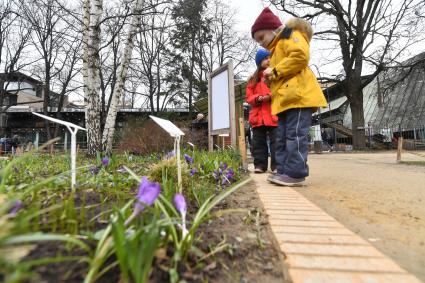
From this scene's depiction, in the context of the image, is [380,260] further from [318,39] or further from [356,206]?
[318,39]

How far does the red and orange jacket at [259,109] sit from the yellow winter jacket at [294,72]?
985 mm

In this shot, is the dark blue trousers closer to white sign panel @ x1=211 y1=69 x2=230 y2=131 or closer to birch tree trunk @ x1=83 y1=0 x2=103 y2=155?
white sign panel @ x1=211 y1=69 x2=230 y2=131

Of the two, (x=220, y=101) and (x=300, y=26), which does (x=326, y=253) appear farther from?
(x=220, y=101)

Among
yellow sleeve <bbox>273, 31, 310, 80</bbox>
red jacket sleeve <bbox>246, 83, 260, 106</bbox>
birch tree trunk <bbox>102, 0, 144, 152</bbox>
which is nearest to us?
yellow sleeve <bbox>273, 31, 310, 80</bbox>

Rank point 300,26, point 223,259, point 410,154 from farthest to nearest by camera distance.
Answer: point 410,154 < point 300,26 < point 223,259

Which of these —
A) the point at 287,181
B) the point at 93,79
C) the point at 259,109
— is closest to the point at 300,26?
the point at 259,109

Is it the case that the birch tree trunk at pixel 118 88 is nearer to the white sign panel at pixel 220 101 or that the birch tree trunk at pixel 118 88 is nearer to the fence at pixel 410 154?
the white sign panel at pixel 220 101

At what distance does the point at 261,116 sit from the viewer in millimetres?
4164

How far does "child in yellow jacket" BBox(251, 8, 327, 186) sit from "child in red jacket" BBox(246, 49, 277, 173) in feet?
3.25

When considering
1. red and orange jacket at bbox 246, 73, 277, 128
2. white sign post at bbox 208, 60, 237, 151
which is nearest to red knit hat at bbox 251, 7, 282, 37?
red and orange jacket at bbox 246, 73, 277, 128

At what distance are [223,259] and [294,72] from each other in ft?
7.69

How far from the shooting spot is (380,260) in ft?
3.59

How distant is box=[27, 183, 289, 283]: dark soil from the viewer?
0.74 meters

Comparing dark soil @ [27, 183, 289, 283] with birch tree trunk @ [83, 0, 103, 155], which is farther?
birch tree trunk @ [83, 0, 103, 155]
